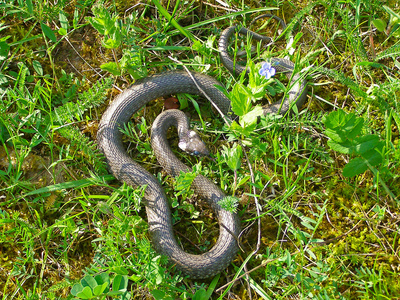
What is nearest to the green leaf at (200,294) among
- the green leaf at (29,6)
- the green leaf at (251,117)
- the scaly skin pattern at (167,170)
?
the scaly skin pattern at (167,170)

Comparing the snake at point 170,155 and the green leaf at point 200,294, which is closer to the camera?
the green leaf at point 200,294

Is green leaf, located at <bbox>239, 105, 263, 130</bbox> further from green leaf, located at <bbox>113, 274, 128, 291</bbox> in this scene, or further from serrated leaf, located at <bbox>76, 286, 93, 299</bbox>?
serrated leaf, located at <bbox>76, 286, 93, 299</bbox>

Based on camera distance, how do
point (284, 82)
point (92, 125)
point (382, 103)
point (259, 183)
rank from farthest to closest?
point (284, 82), point (92, 125), point (382, 103), point (259, 183)

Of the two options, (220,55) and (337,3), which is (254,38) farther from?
(337,3)

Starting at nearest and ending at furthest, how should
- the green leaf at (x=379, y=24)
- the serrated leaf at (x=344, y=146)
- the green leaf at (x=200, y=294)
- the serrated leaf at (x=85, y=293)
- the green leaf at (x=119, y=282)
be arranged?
1. the serrated leaf at (x=85, y=293)
2. the green leaf at (x=119, y=282)
3. the green leaf at (x=200, y=294)
4. the serrated leaf at (x=344, y=146)
5. the green leaf at (x=379, y=24)

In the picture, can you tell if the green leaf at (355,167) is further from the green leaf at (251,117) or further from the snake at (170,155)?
the green leaf at (251,117)

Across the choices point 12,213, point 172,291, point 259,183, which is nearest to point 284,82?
point 259,183
